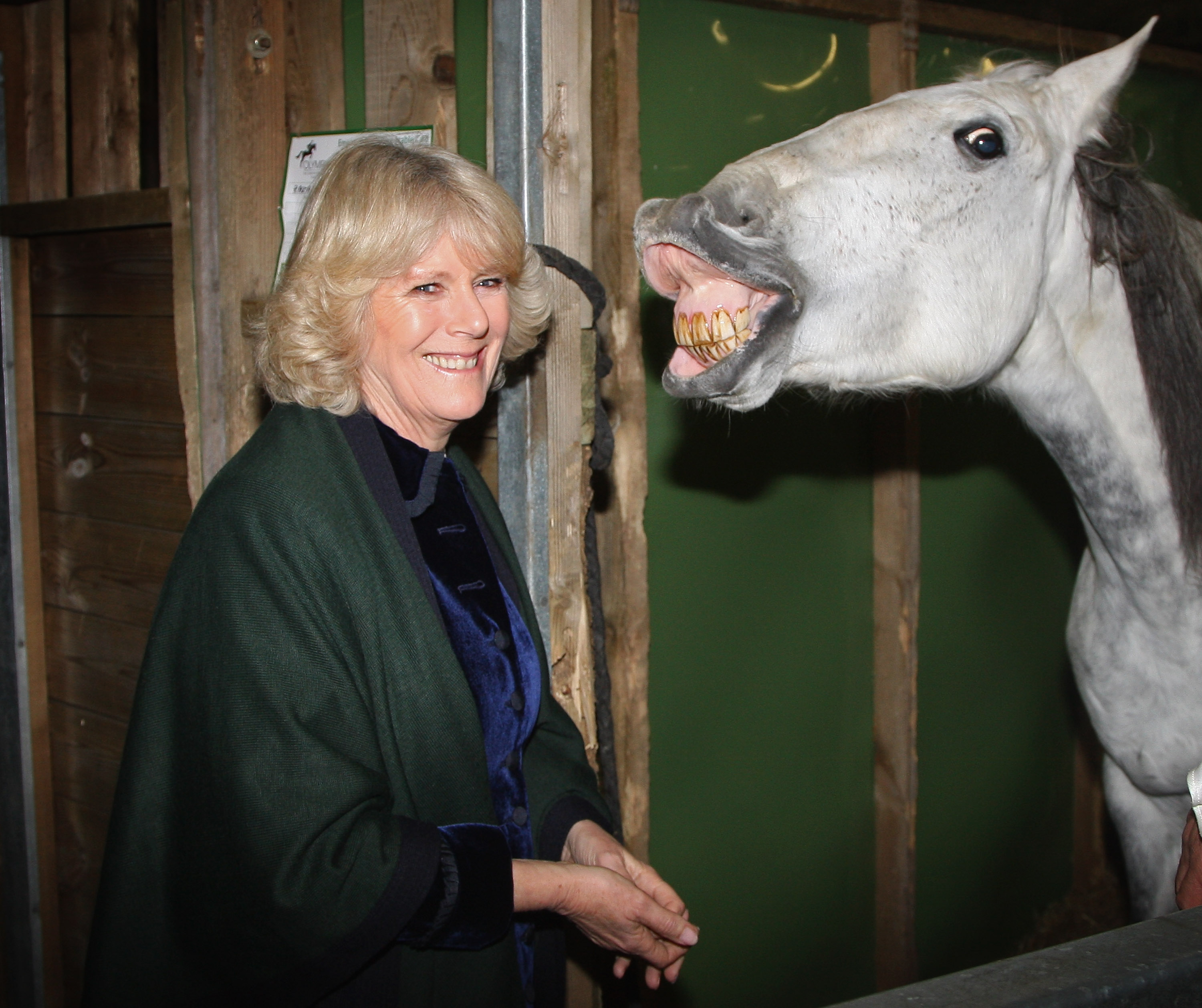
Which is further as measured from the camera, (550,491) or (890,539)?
(890,539)

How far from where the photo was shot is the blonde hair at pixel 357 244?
1268mm

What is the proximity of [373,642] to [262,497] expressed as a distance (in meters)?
0.22

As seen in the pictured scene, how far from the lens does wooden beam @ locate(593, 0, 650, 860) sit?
6.90 feet

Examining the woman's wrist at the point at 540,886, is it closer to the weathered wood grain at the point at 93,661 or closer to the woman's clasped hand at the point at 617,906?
the woman's clasped hand at the point at 617,906

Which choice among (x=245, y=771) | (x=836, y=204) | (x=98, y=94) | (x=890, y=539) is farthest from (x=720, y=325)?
(x=98, y=94)

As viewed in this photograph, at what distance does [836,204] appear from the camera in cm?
151

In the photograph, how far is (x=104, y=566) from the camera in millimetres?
2451

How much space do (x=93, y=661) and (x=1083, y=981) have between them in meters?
2.46

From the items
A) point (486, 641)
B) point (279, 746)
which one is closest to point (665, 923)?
point (486, 641)

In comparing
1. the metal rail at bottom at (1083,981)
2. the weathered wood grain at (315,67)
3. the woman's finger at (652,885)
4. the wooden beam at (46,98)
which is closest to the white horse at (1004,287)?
the woman's finger at (652,885)

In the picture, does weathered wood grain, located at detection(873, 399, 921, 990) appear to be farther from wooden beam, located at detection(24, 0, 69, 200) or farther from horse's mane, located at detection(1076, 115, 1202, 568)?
wooden beam, located at detection(24, 0, 69, 200)

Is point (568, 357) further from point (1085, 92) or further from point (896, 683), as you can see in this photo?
point (896, 683)

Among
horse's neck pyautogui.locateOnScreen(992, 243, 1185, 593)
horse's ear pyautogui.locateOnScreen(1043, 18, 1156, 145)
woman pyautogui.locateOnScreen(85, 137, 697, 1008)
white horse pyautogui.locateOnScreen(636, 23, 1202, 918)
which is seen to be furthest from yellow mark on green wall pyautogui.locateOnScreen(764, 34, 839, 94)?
woman pyautogui.locateOnScreen(85, 137, 697, 1008)

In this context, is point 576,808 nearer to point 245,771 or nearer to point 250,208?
point 245,771
